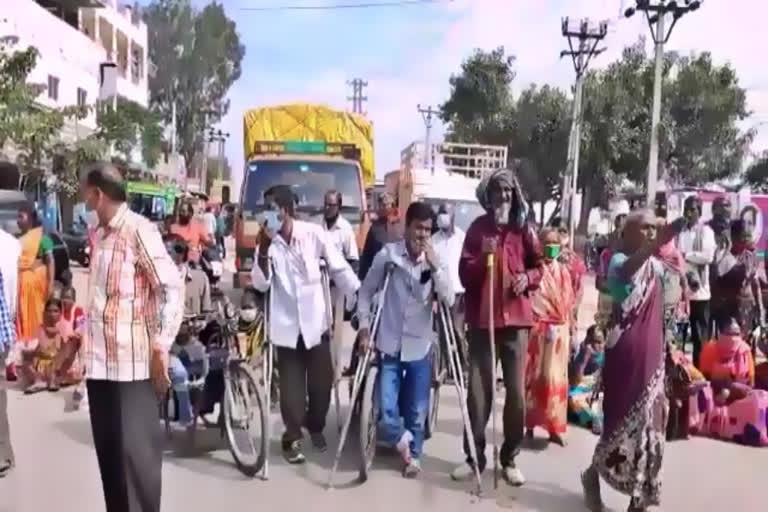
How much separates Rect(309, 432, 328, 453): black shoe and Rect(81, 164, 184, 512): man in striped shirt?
243 centimetres

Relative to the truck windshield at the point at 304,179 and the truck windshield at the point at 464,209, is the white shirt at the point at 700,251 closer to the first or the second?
the truck windshield at the point at 304,179

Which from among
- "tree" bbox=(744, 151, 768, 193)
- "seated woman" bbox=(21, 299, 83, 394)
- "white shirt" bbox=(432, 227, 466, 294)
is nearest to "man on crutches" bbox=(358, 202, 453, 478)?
"white shirt" bbox=(432, 227, 466, 294)

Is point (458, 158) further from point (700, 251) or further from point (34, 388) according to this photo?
point (34, 388)

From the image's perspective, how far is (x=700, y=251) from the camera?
9680mm

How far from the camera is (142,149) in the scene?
34.3 meters

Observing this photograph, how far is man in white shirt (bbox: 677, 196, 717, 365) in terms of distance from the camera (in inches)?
378

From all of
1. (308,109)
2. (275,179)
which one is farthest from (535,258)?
(308,109)

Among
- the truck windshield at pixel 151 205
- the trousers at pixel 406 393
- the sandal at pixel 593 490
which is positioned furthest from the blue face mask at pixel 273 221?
the truck windshield at pixel 151 205

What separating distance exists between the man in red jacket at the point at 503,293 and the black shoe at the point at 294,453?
119cm

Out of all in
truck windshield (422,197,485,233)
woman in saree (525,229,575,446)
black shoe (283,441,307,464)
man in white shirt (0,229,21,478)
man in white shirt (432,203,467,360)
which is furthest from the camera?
truck windshield (422,197,485,233)

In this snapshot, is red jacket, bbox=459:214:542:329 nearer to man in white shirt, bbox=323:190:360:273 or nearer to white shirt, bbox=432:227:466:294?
white shirt, bbox=432:227:466:294

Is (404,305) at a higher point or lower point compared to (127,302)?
lower

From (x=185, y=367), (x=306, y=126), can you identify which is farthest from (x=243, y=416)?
(x=306, y=126)

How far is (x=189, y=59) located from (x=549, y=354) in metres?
50.7
